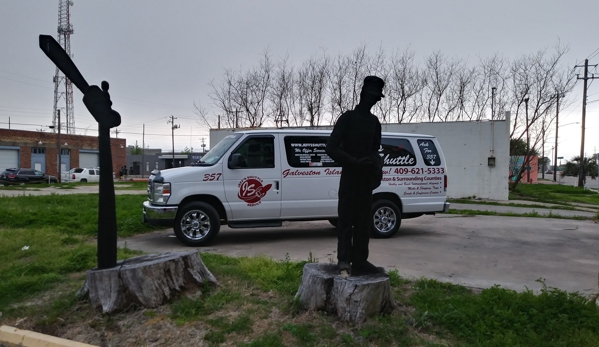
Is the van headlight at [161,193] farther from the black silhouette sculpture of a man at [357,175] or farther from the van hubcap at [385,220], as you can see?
the black silhouette sculpture of a man at [357,175]

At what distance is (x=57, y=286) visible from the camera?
557 cm

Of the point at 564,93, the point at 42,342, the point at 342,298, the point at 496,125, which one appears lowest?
the point at 42,342

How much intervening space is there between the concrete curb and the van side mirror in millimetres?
4632

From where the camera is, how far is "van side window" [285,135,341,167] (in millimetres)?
9016

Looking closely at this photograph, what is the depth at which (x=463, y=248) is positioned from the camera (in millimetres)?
8539

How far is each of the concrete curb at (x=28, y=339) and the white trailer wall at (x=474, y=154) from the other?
1851 centimetres

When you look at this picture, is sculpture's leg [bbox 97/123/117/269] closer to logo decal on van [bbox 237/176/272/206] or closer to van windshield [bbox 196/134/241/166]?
van windshield [bbox 196/134/241/166]

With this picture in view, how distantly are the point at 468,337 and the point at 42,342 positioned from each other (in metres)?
3.81

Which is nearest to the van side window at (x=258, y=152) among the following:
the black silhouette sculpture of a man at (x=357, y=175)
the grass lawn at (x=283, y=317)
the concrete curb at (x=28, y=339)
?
the grass lawn at (x=283, y=317)

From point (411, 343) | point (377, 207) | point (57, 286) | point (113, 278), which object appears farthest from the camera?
point (377, 207)

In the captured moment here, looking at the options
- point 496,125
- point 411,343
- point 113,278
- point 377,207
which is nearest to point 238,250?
point 377,207

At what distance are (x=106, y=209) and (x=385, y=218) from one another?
6.07 meters

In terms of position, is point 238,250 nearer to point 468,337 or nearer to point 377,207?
point 377,207

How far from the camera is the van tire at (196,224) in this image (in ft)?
27.3
